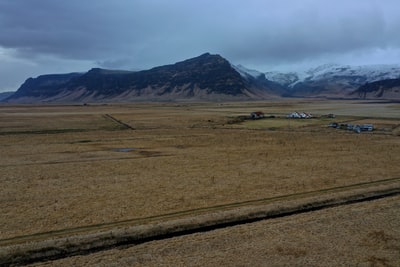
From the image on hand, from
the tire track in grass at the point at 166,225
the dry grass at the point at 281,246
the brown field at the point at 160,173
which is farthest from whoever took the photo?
the brown field at the point at 160,173

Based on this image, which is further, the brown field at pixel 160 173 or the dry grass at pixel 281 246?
the brown field at pixel 160 173

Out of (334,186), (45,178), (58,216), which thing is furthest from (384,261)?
(45,178)

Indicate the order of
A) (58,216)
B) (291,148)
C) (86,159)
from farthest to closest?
(291,148), (86,159), (58,216)

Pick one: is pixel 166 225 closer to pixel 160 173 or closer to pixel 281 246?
pixel 281 246

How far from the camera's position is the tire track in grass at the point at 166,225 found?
1346 centimetres

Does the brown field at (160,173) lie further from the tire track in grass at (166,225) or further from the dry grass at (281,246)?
the tire track in grass at (166,225)

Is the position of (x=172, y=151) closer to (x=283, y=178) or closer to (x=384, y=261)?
(x=283, y=178)

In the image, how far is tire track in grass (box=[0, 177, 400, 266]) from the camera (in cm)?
1346

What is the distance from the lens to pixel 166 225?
1566cm

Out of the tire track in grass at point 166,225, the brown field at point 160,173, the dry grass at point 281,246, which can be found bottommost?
the dry grass at point 281,246

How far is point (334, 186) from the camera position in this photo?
21.9m

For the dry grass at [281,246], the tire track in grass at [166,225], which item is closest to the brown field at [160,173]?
the dry grass at [281,246]

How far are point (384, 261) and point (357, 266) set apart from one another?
3.52 ft

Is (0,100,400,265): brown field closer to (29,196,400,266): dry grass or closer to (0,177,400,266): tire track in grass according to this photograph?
(29,196,400,266): dry grass
